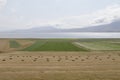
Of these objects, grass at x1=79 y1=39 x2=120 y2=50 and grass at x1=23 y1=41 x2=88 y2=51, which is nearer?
grass at x1=23 y1=41 x2=88 y2=51

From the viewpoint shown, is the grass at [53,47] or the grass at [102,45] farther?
the grass at [102,45]

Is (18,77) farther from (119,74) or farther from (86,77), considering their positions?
(119,74)

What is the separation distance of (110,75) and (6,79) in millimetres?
9968

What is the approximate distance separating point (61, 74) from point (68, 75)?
80cm

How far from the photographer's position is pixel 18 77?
1889 cm

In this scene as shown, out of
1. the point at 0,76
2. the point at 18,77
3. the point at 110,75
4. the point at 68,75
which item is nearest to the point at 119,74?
the point at 110,75

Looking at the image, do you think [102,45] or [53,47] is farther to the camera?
[102,45]

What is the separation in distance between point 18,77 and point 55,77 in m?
3.52

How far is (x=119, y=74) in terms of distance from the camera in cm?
2002

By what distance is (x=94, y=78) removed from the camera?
1839 centimetres

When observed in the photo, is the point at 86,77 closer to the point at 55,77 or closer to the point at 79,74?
the point at 79,74

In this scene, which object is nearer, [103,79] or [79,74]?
[103,79]

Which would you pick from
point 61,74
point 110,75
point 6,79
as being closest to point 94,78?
point 110,75

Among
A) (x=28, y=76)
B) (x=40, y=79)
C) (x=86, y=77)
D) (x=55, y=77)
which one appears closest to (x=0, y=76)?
(x=28, y=76)
